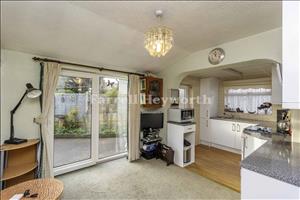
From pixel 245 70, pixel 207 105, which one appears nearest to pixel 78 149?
pixel 207 105

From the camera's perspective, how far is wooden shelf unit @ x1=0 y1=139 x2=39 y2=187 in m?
2.01

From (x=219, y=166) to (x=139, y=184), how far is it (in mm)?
1767

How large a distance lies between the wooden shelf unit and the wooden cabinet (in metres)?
2.15

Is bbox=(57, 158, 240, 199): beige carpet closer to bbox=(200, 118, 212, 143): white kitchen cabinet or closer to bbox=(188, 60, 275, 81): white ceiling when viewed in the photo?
bbox=(200, 118, 212, 143): white kitchen cabinet

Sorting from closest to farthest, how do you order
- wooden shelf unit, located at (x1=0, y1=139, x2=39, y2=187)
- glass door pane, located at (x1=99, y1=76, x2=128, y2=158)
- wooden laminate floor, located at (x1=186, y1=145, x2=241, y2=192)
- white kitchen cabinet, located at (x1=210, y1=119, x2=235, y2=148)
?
1. wooden shelf unit, located at (x1=0, y1=139, x2=39, y2=187)
2. wooden laminate floor, located at (x1=186, y1=145, x2=241, y2=192)
3. glass door pane, located at (x1=99, y1=76, x2=128, y2=158)
4. white kitchen cabinet, located at (x1=210, y1=119, x2=235, y2=148)

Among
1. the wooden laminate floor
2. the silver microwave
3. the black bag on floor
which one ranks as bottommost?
the wooden laminate floor

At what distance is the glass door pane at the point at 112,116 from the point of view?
3364mm

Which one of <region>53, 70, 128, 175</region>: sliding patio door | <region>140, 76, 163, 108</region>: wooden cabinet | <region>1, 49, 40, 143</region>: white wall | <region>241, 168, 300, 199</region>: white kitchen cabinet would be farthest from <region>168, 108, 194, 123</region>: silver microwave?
<region>1, 49, 40, 143</region>: white wall

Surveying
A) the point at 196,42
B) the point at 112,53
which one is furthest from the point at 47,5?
the point at 196,42

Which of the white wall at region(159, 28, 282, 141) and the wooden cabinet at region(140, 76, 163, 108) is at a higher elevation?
the white wall at region(159, 28, 282, 141)

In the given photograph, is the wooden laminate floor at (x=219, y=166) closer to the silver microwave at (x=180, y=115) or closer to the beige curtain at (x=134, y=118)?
the silver microwave at (x=180, y=115)

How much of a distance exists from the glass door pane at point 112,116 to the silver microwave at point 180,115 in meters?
1.09

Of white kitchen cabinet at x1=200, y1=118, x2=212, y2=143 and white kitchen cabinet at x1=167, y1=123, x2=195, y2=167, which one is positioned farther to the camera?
white kitchen cabinet at x1=200, y1=118, x2=212, y2=143

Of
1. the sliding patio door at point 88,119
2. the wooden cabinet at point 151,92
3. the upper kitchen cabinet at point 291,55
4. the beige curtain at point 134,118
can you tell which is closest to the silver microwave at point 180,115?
the wooden cabinet at point 151,92
